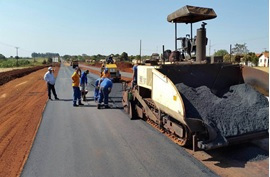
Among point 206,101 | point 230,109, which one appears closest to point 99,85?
point 206,101

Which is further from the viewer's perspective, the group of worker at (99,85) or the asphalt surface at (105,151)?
the group of worker at (99,85)

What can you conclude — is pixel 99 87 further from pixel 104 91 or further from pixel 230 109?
pixel 230 109

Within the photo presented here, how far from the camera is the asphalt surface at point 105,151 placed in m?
4.74

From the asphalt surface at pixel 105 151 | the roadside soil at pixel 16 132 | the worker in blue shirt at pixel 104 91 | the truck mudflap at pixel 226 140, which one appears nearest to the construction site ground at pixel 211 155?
the roadside soil at pixel 16 132

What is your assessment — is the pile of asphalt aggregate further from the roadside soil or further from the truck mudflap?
the roadside soil

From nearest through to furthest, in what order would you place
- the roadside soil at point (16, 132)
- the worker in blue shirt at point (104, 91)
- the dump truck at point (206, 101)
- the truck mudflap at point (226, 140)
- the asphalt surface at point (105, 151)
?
the asphalt surface at point (105, 151), the truck mudflap at point (226, 140), the roadside soil at point (16, 132), the dump truck at point (206, 101), the worker in blue shirt at point (104, 91)

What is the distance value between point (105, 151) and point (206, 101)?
8.05 ft

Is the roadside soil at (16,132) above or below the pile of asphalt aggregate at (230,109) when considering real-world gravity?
below

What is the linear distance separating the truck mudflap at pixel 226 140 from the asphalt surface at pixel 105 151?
374 millimetres

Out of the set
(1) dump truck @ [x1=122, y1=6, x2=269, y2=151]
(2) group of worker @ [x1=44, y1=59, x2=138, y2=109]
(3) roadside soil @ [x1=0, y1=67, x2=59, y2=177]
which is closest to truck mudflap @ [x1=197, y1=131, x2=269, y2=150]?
(1) dump truck @ [x1=122, y1=6, x2=269, y2=151]

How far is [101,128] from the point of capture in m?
7.55

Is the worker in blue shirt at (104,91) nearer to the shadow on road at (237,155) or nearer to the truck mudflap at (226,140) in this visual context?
the shadow on road at (237,155)

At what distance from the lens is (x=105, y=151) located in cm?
573

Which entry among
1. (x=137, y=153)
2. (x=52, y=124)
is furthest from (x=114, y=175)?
(x=52, y=124)
